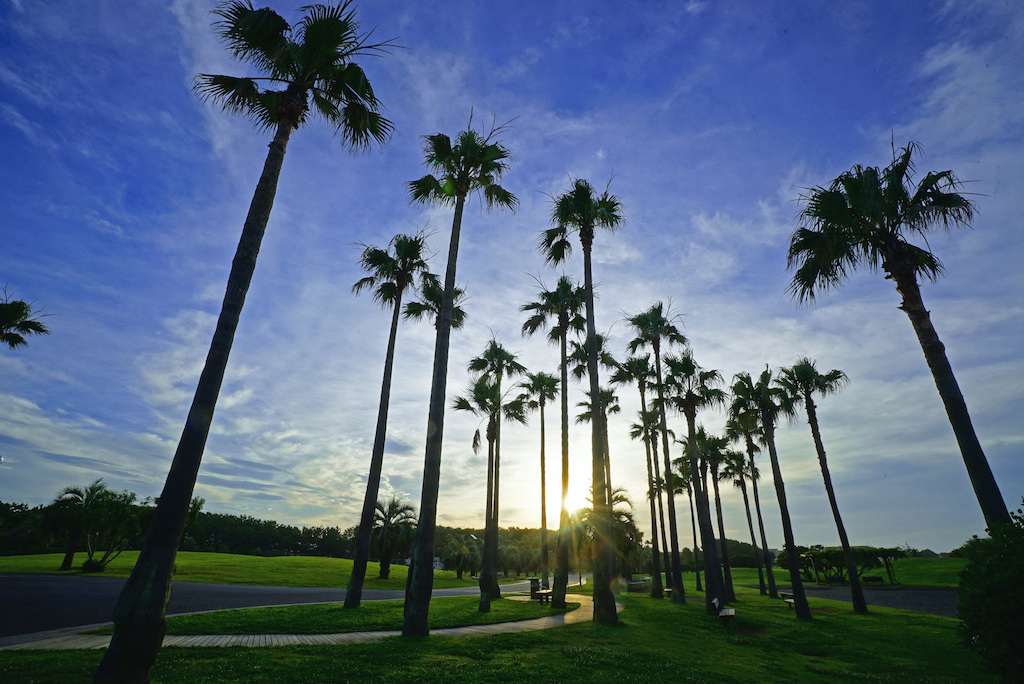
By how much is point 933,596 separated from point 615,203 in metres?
54.1

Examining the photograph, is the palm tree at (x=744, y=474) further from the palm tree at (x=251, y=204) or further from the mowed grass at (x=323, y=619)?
the palm tree at (x=251, y=204)

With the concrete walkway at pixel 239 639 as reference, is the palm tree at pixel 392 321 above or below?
above

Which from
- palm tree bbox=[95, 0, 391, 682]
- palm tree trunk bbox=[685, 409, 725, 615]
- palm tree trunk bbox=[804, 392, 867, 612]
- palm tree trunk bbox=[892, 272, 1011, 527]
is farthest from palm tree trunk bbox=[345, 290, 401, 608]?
palm tree trunk bbox=[804, 392, 867, 612]

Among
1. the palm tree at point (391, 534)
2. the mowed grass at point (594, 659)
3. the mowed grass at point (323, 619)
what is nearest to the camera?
the mowed grass at point (594, 659)

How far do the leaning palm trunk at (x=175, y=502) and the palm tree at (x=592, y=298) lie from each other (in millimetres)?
14739

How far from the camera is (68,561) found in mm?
46031

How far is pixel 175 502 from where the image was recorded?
7.58 meters

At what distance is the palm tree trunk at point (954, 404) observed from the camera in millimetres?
11453

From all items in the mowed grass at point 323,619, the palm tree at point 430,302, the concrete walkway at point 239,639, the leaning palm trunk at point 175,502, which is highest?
the palm tree at point 430,302

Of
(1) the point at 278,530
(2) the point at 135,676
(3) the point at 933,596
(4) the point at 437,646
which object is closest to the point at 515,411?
(4) the point at 437,646

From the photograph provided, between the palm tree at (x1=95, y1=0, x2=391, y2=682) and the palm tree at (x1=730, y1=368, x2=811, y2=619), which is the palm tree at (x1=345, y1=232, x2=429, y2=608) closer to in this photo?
the palm tree at (x1=95, y1=0, x2=391, y2=682)

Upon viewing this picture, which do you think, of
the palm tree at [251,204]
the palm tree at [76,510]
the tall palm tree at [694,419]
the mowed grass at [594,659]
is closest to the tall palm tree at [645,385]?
the tall palm tree at [694,419]

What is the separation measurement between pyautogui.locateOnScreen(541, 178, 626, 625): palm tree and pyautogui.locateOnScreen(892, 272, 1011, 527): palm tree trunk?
36.4 feet

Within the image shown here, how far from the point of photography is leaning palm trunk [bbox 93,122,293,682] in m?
6.62
